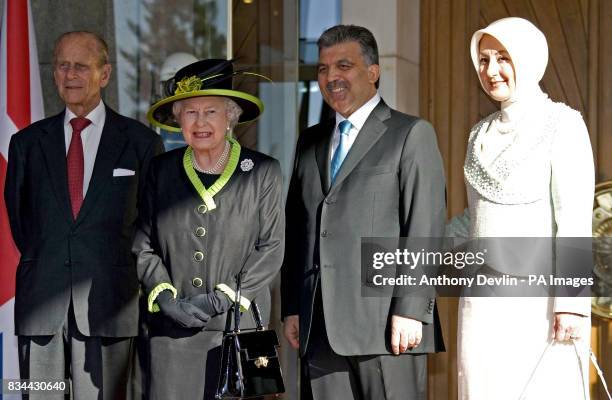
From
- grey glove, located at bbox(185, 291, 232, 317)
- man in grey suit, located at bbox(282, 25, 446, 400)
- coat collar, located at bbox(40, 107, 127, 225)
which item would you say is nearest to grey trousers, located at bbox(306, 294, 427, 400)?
man in grey suit, located at bbox(282, 25, 446, 400)

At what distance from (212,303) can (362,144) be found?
95 centimetres

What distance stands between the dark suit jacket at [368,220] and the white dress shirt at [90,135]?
1.20m

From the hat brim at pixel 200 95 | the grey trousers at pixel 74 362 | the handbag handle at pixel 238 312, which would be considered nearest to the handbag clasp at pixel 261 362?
the handbag handle at pixel 238 312

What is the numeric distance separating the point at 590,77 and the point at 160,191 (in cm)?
277

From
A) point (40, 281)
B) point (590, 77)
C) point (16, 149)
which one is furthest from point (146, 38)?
point (590, 77)

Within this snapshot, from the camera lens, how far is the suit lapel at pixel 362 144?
5.37m

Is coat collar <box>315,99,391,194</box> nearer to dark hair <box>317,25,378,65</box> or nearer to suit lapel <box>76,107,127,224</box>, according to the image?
dark hair <box>317,25,378,65</box>

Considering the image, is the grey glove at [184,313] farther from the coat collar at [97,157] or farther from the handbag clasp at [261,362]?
the coat collar at [97,157]

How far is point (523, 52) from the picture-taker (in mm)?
4949

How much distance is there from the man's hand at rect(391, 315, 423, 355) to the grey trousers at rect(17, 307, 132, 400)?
59.5 inches

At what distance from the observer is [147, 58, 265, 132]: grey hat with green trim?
18.1 feet

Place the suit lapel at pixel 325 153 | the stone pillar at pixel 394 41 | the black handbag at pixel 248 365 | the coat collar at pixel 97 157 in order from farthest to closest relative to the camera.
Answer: the stone pillar at pixel 394 41 < the coat collar at pixel 97 157 < the suit lapel at pixel 325 153 < the black handbag at pixel 248 365

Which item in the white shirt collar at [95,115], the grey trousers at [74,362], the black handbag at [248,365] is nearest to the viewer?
the black handbag at [248,365]

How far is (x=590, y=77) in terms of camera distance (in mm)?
6980
